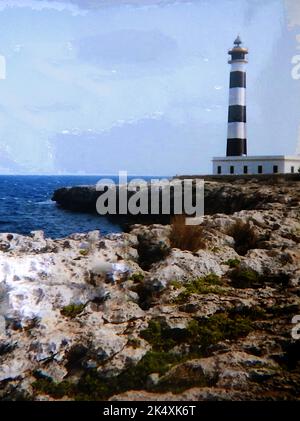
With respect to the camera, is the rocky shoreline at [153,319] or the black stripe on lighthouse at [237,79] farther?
the black stripe on lighthouse at [237,79]

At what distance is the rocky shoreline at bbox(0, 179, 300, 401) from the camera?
25.9 feet

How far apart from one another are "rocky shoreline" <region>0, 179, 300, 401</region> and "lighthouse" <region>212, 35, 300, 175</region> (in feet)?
92.3

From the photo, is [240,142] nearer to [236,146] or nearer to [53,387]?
[236,146]

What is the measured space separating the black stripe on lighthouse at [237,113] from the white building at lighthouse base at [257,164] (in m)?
2.89

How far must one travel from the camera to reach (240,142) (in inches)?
1649

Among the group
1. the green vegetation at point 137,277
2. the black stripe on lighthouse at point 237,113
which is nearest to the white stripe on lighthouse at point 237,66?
the black stripe on lighthouse at point 237,113

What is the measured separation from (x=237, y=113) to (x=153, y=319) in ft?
111

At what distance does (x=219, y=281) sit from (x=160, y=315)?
2064mm

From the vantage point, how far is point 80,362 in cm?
840

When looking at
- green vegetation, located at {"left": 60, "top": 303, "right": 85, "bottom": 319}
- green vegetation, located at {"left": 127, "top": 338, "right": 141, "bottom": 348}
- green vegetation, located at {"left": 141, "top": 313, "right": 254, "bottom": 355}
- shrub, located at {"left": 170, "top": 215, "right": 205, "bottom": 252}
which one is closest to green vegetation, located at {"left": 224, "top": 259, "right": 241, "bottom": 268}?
shrub, located at {"left": 170, "top": 215, "right": 205, "bottom": 252}

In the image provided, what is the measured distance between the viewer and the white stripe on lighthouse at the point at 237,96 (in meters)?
40.8

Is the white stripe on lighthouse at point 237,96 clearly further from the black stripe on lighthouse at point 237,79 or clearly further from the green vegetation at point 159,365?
the green vegetation at point 159,365
